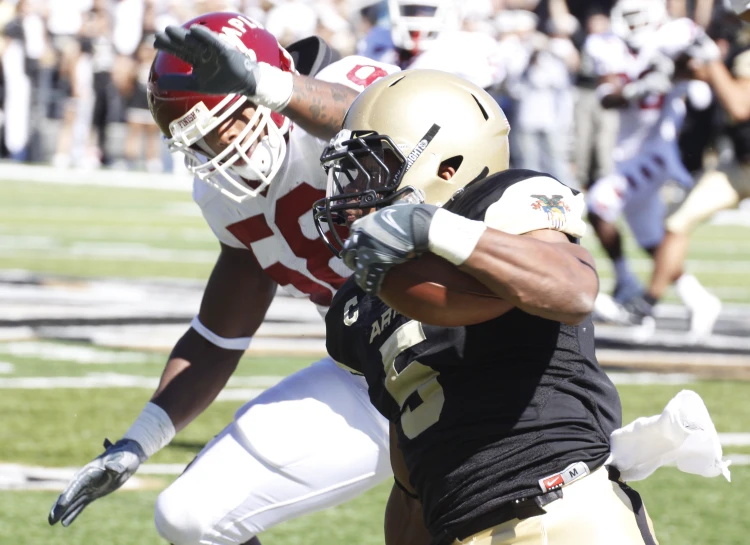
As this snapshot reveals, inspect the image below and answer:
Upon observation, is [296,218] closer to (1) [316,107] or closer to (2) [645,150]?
(1) [316,107]

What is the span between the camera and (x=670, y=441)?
2.40m

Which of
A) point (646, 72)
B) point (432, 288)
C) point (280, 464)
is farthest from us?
point (646, 72)

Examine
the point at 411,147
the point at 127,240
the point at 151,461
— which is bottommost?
the point at 127,240

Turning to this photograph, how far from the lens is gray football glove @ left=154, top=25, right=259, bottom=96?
8.96 ft

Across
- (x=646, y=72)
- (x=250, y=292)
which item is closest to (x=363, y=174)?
(x=250, y=292)

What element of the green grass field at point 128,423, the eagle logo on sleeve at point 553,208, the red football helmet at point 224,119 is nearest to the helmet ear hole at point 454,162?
the eagle logo on sleeve at point 553,208

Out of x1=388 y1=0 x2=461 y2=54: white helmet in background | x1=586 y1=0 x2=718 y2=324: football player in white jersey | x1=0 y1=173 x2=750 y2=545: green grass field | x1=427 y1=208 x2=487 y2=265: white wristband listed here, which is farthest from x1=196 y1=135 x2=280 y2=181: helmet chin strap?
x1=586 y1=0 x2=718 y2=324: football player in white jersey

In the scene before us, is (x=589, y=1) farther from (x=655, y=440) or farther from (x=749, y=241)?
(x=655, y=440)

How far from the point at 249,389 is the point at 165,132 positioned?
3198 mm

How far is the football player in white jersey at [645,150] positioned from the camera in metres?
9.15

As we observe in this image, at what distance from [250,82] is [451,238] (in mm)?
913

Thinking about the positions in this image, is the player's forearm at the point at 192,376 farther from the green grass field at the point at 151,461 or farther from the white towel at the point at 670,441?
the white towel at the point at 670,441

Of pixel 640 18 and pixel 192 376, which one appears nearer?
pixel 192 376

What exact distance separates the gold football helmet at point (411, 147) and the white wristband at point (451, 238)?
0.33 m
